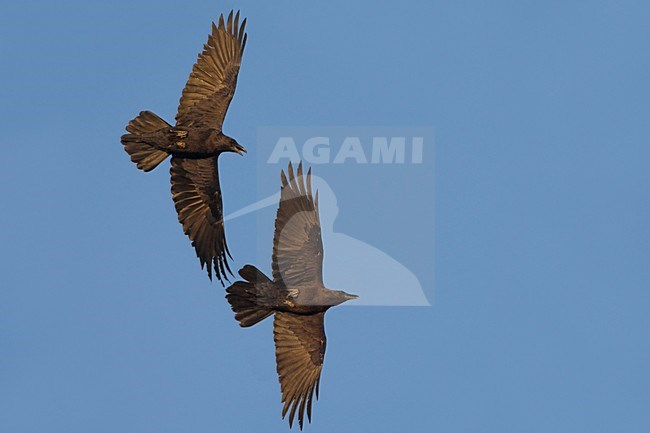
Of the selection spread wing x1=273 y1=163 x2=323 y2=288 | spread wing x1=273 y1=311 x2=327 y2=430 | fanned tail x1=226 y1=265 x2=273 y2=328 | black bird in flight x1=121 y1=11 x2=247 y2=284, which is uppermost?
black bird in flight x1=121 y1=11 x2=247 y2=284

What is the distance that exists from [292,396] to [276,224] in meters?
2.63

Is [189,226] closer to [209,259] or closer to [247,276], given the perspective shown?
[209,259]

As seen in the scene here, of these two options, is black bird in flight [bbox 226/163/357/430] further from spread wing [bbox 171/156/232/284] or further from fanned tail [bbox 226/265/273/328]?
spread wing [bbox 171/156/232/284]

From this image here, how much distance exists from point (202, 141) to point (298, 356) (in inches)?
140

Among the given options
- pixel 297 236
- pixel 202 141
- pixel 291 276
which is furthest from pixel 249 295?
pixel 202 141

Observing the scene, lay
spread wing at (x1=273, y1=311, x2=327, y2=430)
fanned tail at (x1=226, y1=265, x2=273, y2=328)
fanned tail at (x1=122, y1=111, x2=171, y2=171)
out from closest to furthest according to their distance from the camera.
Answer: fanned tail at (x1=226, y1=265, x2=273, y2=328), spread wing at (x1=273, y1=311, x2=327, y2=430), fanned tail at (x1=122, y1=111, x2=171, y2=171)

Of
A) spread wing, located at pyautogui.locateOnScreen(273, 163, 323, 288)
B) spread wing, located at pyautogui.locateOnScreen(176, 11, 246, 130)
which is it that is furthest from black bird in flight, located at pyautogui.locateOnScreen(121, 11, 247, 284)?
spread wing, located at pyautogui.locateOnScreen(273, 163, 323, 288)

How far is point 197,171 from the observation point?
71.1 feet

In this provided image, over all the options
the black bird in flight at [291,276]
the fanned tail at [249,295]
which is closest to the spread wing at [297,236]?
the black bird in flight at [291,276]

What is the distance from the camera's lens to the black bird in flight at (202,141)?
2106 centimetres

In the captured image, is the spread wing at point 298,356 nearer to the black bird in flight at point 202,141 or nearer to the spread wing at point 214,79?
the black bird in flight at point 202,141

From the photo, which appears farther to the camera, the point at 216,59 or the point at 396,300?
the point at 216,59

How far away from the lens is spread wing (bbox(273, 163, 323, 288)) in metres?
19.5

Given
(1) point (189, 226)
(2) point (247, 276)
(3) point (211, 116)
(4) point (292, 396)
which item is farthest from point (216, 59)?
(4) point (292, 396)
